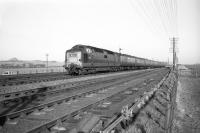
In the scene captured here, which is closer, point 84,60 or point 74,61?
point 84,60

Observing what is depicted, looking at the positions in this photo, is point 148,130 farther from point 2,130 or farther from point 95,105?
point 2,130

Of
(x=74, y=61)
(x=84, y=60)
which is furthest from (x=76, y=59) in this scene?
(x=84, y=60)

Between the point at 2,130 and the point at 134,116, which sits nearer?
the point at 2,130

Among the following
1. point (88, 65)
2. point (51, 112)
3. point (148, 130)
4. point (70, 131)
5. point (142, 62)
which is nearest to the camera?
point (70, 131)

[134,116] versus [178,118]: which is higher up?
[134,116]

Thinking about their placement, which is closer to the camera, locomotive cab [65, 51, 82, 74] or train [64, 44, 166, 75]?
locomotive cab [65, 51, 82, 74]

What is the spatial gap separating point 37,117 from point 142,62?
60.7m

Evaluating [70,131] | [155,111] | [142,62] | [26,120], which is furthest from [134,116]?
[142,62]

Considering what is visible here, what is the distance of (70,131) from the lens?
6.11 metres

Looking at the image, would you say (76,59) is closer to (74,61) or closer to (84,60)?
(74,61)

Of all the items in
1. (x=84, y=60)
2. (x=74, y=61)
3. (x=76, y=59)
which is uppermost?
(x=76, y=59)

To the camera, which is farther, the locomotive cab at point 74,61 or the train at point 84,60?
the train at point 84,60

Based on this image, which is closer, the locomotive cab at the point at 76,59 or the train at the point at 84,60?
the locomotive cab at the point at 76,59

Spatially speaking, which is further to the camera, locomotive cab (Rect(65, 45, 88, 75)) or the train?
the train
